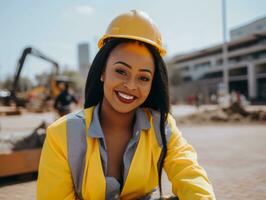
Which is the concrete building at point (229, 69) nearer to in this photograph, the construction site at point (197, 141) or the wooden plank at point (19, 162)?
the construction site at point (197, 141)

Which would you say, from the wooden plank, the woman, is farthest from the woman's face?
the wooden plank

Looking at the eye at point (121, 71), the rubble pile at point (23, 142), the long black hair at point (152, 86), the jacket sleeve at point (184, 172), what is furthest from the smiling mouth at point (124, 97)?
the rubble pile at point (23, 142)

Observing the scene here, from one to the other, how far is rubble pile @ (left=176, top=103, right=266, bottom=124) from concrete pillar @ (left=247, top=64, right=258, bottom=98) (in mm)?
27996

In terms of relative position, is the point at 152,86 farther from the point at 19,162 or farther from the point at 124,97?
the point at 19,162

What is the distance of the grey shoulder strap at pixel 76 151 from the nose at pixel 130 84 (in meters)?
0.38

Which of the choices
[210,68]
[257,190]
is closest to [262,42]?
[210,68]

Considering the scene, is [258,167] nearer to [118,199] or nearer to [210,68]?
[118,199]

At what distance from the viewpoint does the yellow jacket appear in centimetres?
174

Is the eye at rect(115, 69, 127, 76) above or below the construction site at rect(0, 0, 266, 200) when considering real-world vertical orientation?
above

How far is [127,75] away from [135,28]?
1.00ft

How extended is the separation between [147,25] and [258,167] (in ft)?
12.4

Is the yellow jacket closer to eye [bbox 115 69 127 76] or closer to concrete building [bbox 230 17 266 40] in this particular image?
eye [bbox 115 69 127 76]

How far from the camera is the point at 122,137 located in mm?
2074

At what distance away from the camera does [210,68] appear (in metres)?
52.1
